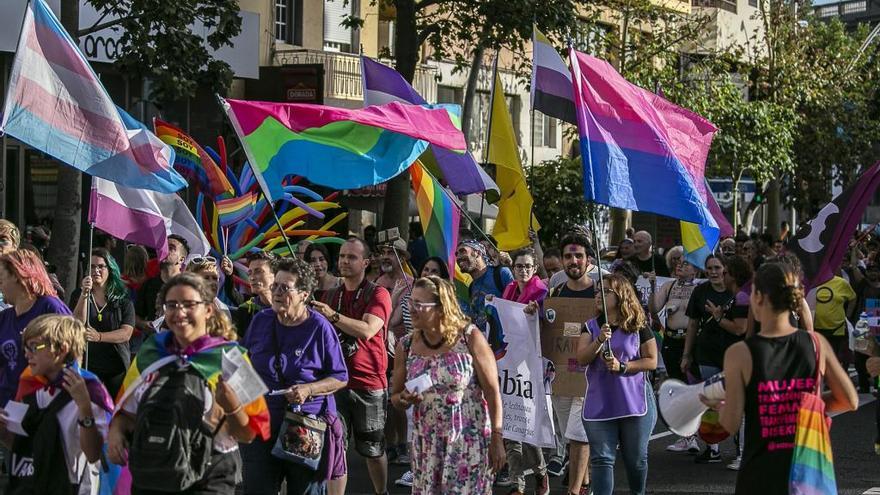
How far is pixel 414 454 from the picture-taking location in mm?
7504

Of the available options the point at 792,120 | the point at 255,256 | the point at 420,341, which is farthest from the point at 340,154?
the point at 792,120

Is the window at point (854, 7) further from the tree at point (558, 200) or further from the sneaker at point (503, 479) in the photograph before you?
the sneaker at point (503, 479)

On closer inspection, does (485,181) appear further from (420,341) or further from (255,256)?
(420,341)

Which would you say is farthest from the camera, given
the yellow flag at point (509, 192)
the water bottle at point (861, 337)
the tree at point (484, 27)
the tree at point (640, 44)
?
the tree at point (640, 44)

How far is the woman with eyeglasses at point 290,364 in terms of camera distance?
7.38 m

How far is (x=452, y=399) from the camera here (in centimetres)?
732

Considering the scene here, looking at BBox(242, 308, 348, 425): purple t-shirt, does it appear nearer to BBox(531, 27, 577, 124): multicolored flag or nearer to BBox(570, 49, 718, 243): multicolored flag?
BBox(570, 49, 718, 243): multicolored flag

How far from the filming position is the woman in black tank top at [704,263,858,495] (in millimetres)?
5805

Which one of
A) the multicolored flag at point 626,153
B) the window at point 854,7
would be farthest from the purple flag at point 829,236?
the window at point 854,7

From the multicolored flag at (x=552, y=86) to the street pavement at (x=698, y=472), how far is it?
2784 mm

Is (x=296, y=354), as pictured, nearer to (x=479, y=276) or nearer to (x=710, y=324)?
(x=479, y=276)

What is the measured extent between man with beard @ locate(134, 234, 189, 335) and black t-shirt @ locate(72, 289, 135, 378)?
77 centimetres

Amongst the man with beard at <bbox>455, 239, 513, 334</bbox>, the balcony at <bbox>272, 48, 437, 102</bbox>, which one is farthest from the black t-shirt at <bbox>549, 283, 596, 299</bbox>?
the balcony at <bbox>272, 48, 437, 102</bbox>

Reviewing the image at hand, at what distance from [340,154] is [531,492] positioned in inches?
112
